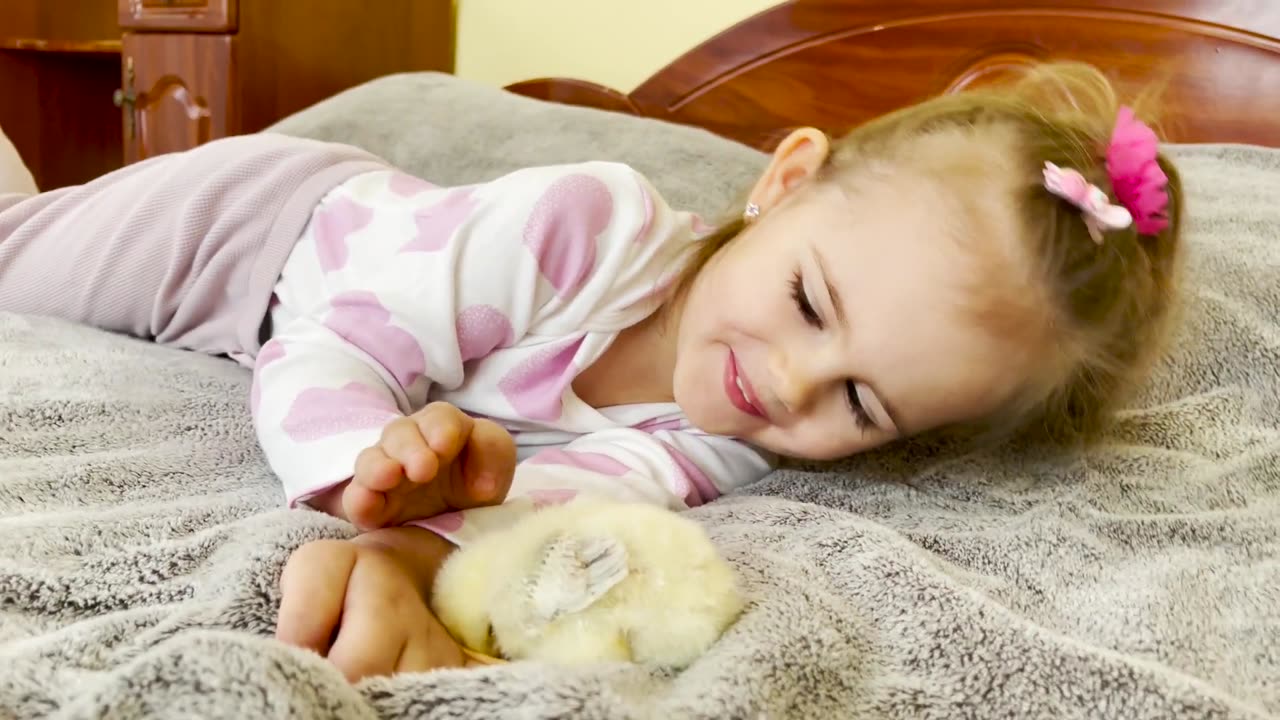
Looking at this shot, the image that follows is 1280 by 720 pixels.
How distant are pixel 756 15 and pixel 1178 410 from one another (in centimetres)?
103

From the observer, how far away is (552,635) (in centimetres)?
46

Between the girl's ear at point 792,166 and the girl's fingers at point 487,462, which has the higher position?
the girl's ear at point 792,166

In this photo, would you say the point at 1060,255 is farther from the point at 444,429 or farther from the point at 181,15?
the point at 181,15

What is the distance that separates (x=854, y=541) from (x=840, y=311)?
210 millimetres

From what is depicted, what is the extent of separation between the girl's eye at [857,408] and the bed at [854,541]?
57mm

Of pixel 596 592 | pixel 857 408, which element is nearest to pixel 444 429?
pixel 596 592

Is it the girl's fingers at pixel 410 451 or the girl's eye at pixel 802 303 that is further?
the girl's eye at pixel 802 303

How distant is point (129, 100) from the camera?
5.83ft

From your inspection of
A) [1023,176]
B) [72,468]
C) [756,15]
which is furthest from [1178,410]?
[756,15]

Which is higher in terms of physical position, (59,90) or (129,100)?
(129,100)

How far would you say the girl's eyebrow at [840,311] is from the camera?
74cm

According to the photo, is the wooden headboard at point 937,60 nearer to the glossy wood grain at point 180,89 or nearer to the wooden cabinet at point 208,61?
the wooden cabinet at point 208,61

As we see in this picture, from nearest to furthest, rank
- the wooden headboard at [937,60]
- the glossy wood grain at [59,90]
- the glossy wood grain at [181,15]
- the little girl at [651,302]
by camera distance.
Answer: the little girl at [651,302]
the wooden headboard at [937,60]
the glossy wood grain at [181,15]
the glossy wood grain at [59,90]

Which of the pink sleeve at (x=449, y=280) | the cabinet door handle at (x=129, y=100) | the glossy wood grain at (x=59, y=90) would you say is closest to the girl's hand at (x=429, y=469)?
the pink sleeve at (x=449, y=280)
